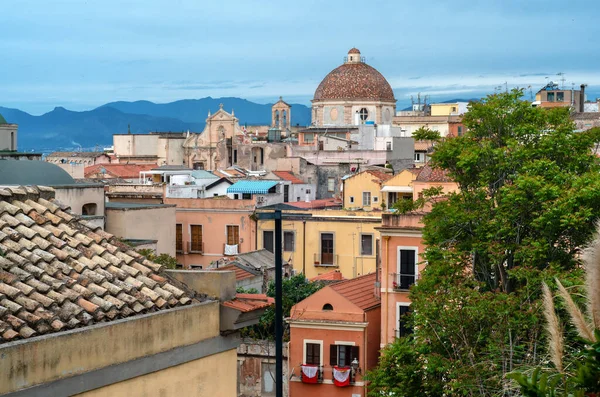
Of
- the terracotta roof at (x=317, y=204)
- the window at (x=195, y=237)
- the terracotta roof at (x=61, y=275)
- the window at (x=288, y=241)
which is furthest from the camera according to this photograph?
the terracotta roof at (x=317, y=204)

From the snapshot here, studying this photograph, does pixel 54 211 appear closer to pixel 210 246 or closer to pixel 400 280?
pixel 400 280

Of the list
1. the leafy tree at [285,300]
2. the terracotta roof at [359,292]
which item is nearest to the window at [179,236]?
the leafy tree at [285,300]

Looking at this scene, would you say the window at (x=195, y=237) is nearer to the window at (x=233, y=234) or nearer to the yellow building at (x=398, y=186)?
the window at (x=233, y=234)

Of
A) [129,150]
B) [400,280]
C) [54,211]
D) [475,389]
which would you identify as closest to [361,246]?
[400,280]

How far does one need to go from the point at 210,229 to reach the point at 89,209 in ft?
43.4

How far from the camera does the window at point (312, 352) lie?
95.8ft

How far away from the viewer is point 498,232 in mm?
22812

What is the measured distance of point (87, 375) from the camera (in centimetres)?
780

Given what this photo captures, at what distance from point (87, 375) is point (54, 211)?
218cm

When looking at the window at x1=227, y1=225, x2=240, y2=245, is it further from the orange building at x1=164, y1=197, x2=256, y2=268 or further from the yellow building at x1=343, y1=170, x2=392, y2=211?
the yellow building at x1=343, y1=170, x2=392, y2=211

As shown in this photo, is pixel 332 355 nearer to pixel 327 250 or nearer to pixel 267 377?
pixel 267 377

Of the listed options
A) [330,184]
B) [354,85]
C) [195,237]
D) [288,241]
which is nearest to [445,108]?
[354,85]

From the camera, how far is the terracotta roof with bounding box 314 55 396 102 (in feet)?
292

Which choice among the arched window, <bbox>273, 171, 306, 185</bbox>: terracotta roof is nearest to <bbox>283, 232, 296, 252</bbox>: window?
the arched window
